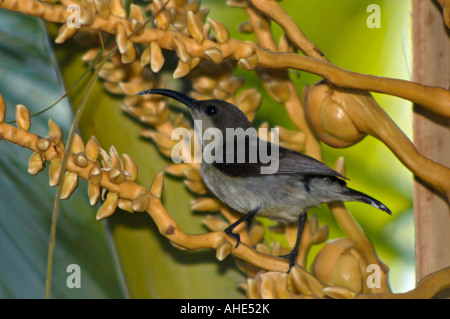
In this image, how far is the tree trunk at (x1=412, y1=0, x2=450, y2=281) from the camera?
619 millimetres

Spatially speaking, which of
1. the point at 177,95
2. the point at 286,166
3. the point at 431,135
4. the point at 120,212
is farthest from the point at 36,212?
the point at 431,135

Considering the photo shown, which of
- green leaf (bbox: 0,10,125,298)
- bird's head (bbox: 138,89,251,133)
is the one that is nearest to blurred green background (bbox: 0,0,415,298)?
green leaf (bbox: 0,10,125,298)

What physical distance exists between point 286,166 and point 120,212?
0.77ft

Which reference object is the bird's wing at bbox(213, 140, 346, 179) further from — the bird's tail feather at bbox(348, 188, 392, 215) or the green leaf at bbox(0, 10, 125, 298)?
the green leaf at bbox(0, 10, 125, 298)

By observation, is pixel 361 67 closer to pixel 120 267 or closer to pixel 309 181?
pixel 309 181

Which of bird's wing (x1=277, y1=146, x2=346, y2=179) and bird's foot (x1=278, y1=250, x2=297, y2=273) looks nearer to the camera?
bird's foot (x1=278, y1=250, x2=297, y2=273)

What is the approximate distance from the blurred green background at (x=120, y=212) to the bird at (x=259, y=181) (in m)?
0.06

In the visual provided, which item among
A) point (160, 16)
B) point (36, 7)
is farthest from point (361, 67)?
point (36, 7)

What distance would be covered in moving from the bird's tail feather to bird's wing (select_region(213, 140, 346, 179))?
0.17 feet

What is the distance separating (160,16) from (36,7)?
0.11 m

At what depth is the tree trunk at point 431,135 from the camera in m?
0.62

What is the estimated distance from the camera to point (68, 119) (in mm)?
642

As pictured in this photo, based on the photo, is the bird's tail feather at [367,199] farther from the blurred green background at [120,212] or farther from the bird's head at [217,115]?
the bird's head at [217,115]

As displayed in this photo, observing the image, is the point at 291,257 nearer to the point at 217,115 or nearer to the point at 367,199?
the point at 367,199
